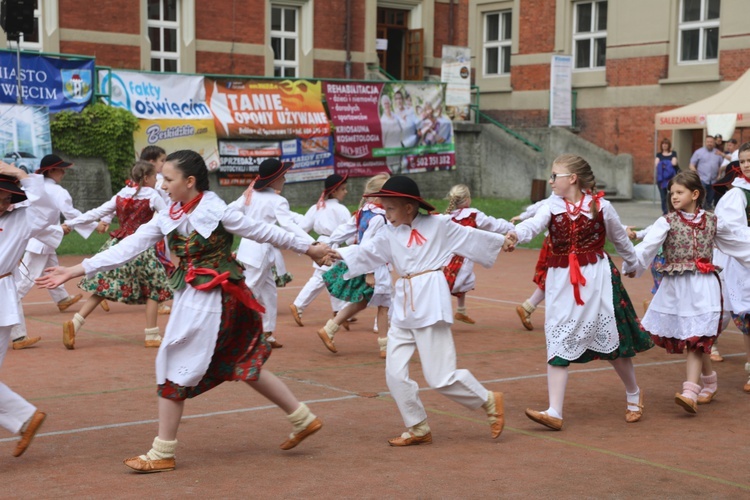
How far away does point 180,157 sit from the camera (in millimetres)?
6168

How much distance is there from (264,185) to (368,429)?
13.4ft

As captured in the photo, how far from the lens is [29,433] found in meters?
6.05

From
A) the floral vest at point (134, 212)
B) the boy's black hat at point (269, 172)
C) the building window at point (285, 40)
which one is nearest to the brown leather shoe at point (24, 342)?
the floral vest at point (134, 212)

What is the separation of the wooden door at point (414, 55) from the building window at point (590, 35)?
607cm

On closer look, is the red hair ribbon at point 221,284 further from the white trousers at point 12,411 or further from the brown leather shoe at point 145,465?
the white trousers at point 12,411

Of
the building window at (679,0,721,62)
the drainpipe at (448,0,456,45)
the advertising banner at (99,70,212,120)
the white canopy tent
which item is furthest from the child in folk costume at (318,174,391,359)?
the drainpipe at (448,0,456,45)

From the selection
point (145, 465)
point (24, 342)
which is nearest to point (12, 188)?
point (145, 465)

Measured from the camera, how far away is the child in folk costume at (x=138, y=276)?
10289 millimetres

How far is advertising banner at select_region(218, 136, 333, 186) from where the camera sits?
25109mm

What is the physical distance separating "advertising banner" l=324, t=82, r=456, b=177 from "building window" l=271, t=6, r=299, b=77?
17.8 feet

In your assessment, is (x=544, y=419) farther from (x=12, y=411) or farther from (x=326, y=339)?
(x=326, y=339)

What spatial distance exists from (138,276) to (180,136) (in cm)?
1411

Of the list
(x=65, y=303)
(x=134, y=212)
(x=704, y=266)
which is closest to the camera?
(x=704, y=266)

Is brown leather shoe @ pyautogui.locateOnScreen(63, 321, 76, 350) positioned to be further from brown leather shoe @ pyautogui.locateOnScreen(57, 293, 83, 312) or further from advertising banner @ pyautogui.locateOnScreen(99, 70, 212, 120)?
advertising banner @ pyautogui.locateOnScreen(99, 70, 212, 120)
